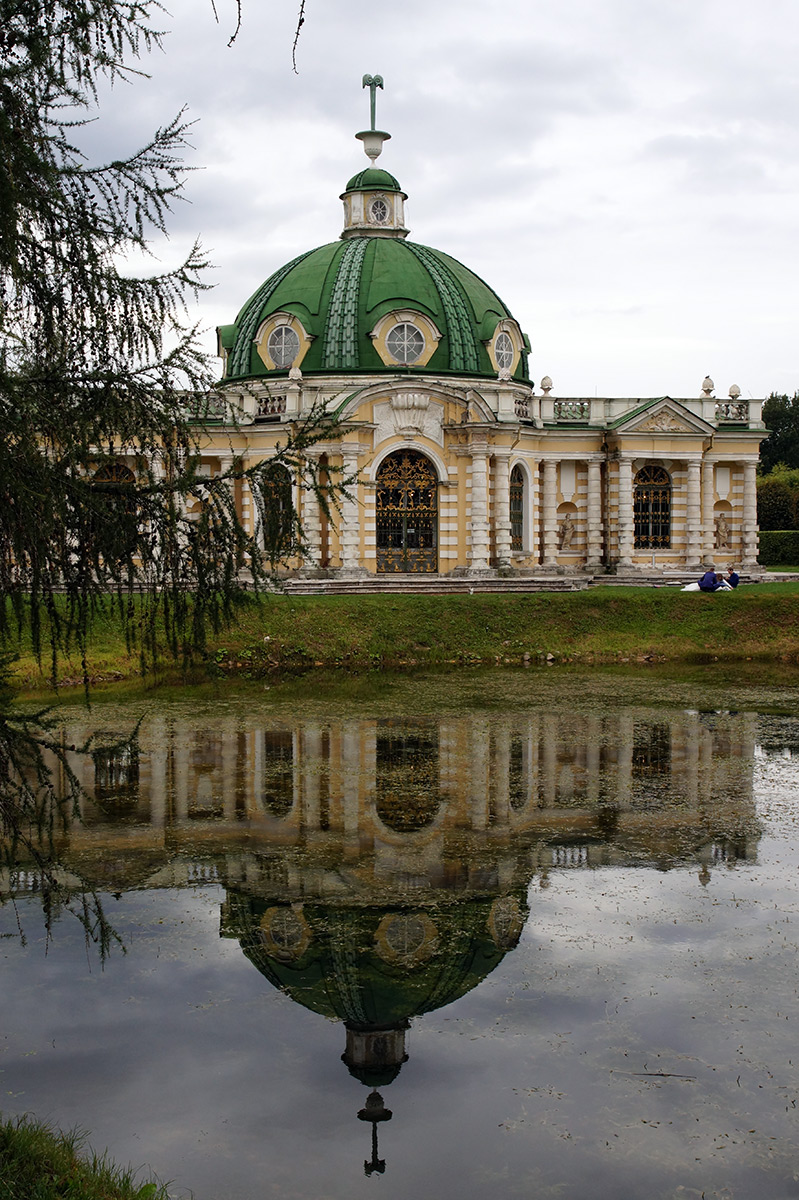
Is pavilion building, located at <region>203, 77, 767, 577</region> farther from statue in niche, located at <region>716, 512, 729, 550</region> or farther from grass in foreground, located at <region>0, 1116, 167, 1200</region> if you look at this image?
grass in foreground, located at <region>0, 1116, 167, 1200</region>

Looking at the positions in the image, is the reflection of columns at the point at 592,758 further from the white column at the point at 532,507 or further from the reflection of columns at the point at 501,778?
the white column at the point at 532,507

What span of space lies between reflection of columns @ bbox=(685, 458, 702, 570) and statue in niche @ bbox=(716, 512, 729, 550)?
113 centimetres

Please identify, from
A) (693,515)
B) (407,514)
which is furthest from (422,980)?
(693,515)

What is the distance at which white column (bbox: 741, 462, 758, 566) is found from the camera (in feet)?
124

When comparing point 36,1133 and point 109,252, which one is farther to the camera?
point 109,252

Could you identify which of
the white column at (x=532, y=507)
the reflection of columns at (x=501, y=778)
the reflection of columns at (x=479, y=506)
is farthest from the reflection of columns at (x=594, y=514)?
the reflection of columns at (x=501, y=778)

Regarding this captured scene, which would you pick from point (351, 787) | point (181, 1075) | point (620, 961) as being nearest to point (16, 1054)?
point (181, 1075)

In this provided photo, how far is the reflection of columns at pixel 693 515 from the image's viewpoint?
121 ft

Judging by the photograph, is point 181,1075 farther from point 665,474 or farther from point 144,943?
point 665,474

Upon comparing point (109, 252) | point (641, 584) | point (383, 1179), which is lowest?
point (383, 1179)

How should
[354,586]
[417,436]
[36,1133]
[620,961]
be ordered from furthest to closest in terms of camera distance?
1. [417,436]
2. [354,586]
3. [620,961]
4. [36,1133]

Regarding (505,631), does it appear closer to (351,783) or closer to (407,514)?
(407,514)

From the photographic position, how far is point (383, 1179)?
5953 millimetres

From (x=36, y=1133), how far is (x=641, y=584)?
29536 millimetres
